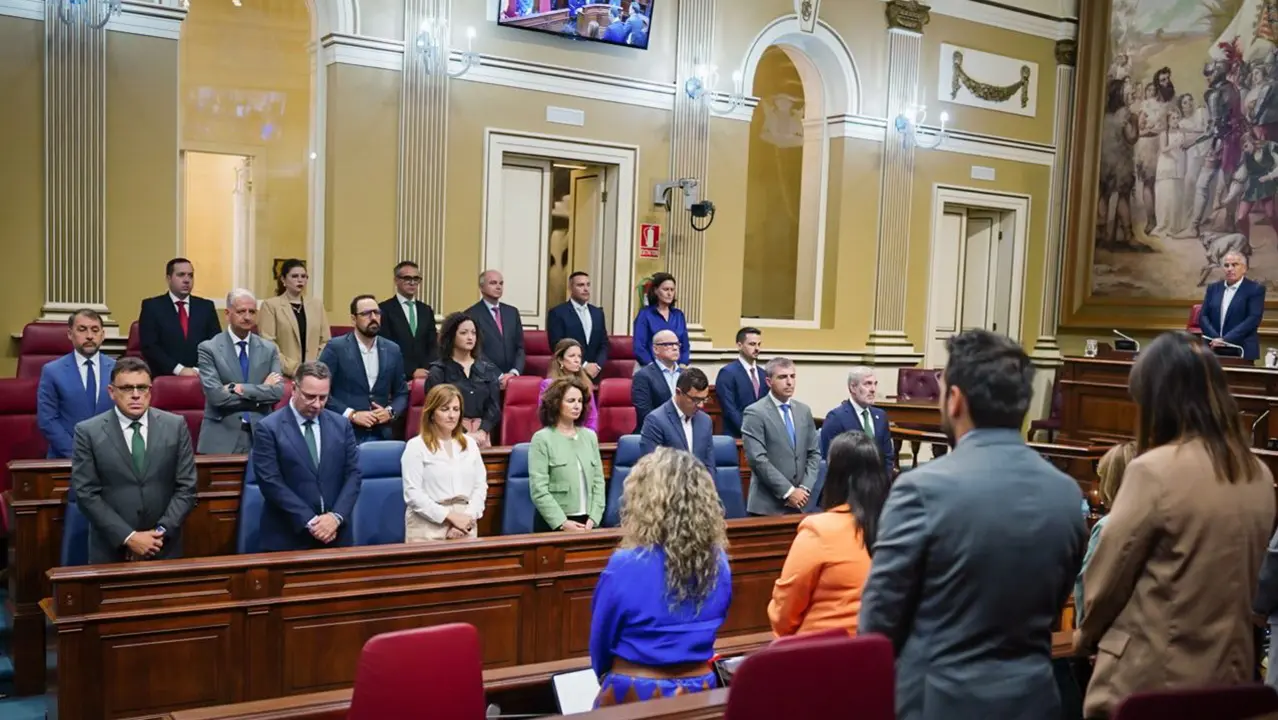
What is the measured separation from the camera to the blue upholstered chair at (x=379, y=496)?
4.85m

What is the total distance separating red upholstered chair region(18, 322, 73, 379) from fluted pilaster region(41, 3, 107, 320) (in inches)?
14.6

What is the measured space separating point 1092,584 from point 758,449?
3332 millimetres

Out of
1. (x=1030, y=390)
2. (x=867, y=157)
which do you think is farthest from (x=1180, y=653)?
(x=867, y=157)

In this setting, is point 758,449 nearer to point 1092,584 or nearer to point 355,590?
point 355,590

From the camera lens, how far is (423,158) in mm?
7914

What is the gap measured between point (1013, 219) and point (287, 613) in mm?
9636

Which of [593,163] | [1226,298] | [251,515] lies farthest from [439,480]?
[1226,298]

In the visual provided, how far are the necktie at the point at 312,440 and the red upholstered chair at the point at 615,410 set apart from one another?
2545 mm

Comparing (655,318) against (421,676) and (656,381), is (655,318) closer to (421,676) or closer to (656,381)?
(656,381)

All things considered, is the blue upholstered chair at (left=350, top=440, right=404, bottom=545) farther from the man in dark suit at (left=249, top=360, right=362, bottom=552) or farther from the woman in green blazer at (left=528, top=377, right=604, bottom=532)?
the woman in green blazer at (left=528, top=377, right=604, bottom=532)

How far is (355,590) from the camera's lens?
12.2ft

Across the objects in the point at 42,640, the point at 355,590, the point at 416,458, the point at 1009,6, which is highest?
the point at 1009,6

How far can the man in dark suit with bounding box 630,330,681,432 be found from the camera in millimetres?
6473

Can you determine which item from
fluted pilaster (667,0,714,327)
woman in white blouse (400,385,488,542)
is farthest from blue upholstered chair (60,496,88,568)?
fluted pilaster (667,0,714,327)
